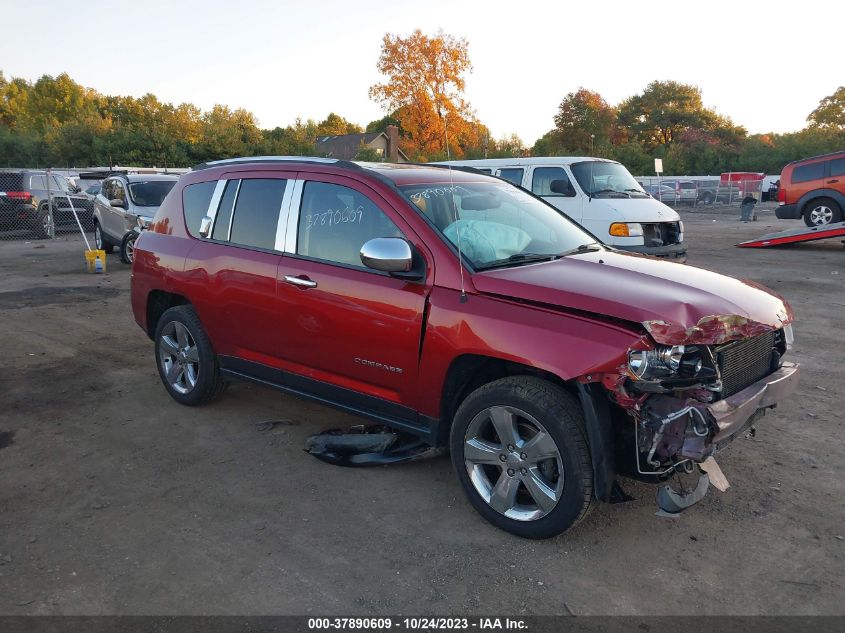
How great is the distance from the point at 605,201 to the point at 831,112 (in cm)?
5456

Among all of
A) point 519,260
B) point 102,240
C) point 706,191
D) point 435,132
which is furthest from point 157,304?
point 435,132

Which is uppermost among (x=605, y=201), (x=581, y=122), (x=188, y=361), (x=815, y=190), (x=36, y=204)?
(x=581, y=122)

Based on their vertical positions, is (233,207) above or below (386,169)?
below

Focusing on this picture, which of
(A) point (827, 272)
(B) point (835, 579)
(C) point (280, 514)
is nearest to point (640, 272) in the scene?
(B) point (835, 579)

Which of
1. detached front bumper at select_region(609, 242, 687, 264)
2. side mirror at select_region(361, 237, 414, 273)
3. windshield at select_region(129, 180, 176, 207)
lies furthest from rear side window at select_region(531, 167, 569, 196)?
side mirror at select_region(361, 237, 414, 273)

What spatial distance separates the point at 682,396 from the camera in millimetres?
3174

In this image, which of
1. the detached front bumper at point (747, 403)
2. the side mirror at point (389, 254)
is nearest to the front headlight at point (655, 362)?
the detached front bumper at point (747, 403)

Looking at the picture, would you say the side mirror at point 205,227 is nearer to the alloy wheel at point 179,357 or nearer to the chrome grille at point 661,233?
the alloy wheel at point 179,357

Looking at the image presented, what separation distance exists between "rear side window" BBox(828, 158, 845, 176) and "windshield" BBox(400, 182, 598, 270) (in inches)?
587

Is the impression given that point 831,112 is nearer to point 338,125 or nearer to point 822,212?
point 822,212

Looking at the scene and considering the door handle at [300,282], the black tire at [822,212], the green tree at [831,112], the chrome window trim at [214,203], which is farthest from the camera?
the green tree at [831,112]

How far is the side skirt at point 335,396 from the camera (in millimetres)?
3910

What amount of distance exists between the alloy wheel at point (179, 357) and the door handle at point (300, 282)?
4.23 feet

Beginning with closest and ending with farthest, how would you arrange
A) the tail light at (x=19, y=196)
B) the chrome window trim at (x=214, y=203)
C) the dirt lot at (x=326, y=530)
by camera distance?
1. the dirt lot at (x=326, y=530)
2. the chrome window trim at (x=214, y=203)
3. the tail light at (x=19, y=196)
